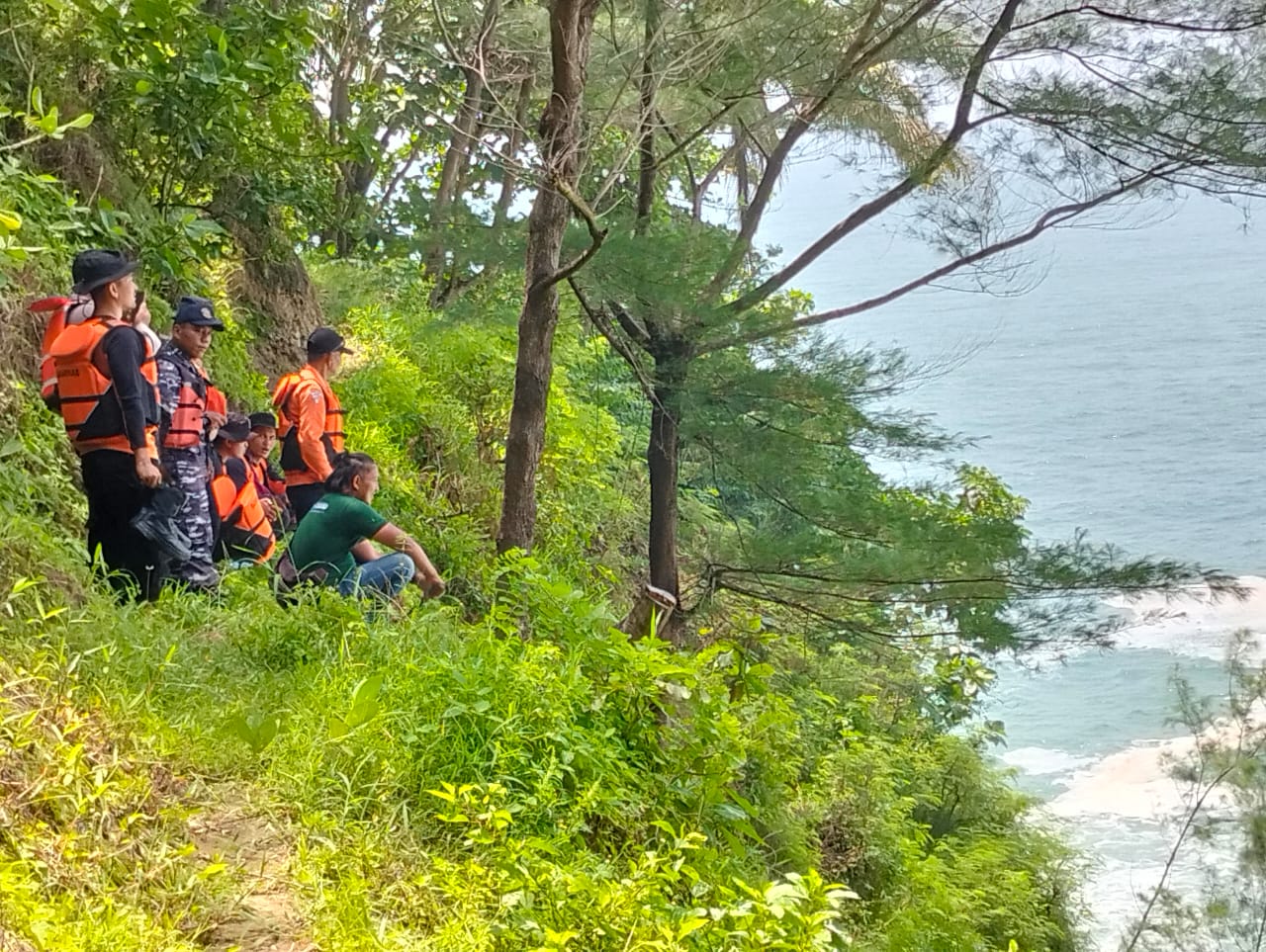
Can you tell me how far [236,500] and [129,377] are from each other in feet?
4.04

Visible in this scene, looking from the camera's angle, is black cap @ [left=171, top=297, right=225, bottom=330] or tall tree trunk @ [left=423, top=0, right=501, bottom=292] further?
black cap @ [left=171, top=297, right=225, bottom=330]

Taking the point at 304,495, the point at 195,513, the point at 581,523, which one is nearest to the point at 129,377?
the point at 195,513

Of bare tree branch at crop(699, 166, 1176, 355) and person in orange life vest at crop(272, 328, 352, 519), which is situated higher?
bare tree branch at crop(699, 166, 1176, 355)

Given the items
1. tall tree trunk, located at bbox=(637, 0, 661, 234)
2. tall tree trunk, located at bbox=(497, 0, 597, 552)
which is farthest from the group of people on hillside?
tall tree trunk, located at bbox=(637, 0, 661, 234)

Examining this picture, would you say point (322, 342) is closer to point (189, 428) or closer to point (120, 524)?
point (189, 428)

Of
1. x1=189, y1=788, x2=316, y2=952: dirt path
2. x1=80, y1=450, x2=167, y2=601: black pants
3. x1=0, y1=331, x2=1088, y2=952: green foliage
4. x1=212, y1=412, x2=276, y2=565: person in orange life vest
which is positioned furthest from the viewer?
x1=212, y1=412, x2=276, y2=565: person in orange life vest

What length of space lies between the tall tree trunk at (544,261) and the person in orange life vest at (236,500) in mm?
1196

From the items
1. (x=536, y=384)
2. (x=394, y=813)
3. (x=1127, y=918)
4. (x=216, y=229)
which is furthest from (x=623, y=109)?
(x=1127, y=918)

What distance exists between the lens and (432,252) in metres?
7.34

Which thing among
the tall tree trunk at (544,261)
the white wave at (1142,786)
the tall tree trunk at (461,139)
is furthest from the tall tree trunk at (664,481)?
the white wave at (1142,786)

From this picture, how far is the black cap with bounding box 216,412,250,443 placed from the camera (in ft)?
15.0

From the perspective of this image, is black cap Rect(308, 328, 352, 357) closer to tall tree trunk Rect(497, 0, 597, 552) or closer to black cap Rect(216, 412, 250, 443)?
black cap Rect(216, 412, 250, 443)

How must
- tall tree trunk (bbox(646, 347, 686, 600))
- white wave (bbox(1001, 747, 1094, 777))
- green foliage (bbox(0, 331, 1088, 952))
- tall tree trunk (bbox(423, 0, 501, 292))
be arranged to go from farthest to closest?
white wave (bbox(1001, 747, 1094, 777)) → tall tree trunk (bbox(646, 347, 686, 600)) → tall tree trunk (bbox(423, 0, 501, 292)) → green foliage (bbox(0, 331, 1088, 952))

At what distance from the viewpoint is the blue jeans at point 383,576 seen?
3.97 m
